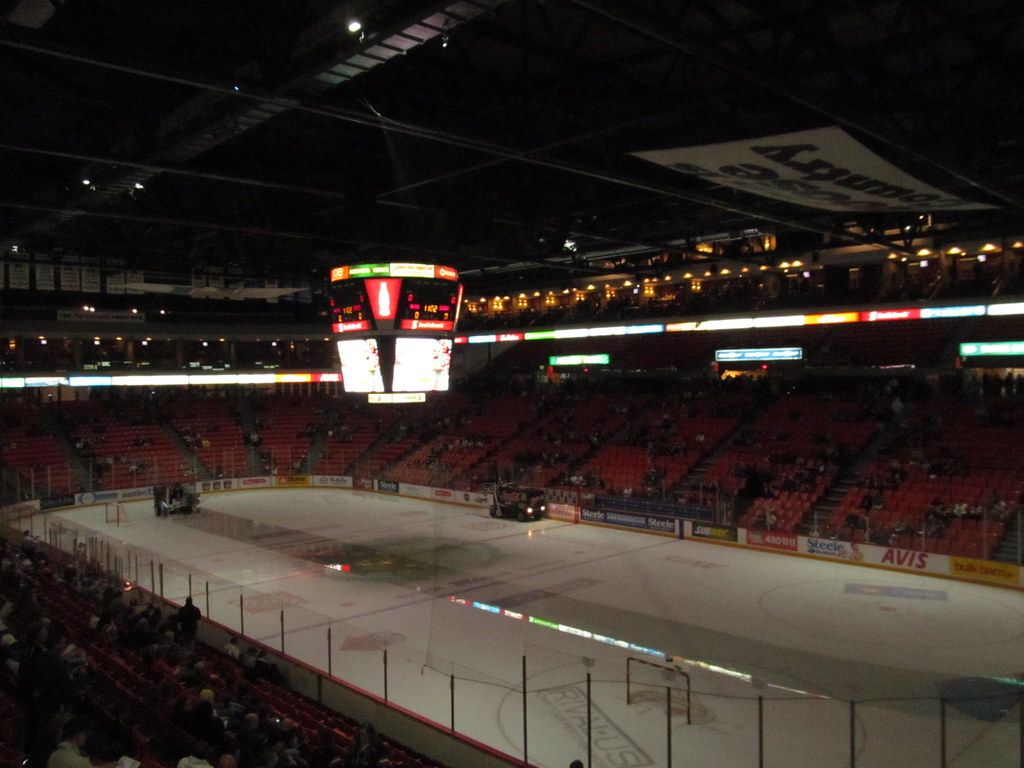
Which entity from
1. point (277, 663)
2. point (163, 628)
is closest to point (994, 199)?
point (277, 663)

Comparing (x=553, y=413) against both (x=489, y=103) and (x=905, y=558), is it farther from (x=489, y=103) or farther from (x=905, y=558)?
(x=489, y=103)

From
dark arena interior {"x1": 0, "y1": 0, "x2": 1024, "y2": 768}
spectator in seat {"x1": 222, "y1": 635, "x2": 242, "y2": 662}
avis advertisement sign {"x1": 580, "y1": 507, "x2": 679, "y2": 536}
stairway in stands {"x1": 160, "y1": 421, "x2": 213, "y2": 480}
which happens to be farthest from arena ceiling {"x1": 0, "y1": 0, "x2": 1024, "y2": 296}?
stairway in stands {"x1": 160, "y1": 421, "x2": 213, "y2": 480}

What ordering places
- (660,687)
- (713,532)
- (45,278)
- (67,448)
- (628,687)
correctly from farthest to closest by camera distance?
1. (67,448)
2. (45,278)
3. (713,532)
4. (628,687)
5. (660,687)

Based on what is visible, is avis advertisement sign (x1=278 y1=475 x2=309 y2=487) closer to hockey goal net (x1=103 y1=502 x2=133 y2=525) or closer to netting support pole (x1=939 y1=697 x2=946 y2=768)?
hockey goal net (x1=103 y1=502 x2=133 y2=525)

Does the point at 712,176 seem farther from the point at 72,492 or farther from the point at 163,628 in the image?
the point at 72,492

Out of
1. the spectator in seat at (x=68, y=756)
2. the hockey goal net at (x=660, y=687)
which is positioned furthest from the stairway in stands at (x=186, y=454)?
the spectator in seat at (x=68, y=756)

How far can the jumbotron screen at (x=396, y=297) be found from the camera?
15.9 metres

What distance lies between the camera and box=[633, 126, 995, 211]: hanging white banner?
1003cm

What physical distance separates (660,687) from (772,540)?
1361 cm

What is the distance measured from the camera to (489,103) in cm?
1132

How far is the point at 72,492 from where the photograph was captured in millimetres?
32031

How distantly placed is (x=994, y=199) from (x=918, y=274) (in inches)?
677

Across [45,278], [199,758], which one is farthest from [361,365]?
[45,278]

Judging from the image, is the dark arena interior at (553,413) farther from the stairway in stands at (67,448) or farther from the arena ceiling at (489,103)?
the stairway in stands at (67,448)
